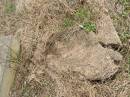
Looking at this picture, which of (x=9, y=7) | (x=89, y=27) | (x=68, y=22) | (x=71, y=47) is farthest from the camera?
(x=9, y=7)

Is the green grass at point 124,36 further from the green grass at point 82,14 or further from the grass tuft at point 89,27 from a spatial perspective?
the green grass at point 82,14

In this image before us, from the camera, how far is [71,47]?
4.79 meters

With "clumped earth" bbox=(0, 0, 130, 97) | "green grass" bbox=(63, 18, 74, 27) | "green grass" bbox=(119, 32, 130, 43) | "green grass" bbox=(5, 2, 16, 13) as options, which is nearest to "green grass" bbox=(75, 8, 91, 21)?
"clumped earth" bbox=(0, 0, 130, 97)

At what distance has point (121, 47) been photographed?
4840mm

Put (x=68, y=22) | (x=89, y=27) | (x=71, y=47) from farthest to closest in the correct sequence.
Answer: (x=68, y=22)
(x=89, y=27)
(x=71, y=47)

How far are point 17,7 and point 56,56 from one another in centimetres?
108

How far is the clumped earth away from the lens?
458cm

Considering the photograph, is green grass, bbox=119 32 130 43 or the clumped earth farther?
green grass, bbox=119 32 130 43

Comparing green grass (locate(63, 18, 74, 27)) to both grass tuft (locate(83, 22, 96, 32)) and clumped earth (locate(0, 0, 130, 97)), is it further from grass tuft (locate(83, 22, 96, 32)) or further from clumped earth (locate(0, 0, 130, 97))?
grass tuft (locate(83, 22, 96, 32))

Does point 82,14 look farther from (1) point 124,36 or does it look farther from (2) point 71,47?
(1) point 124,36

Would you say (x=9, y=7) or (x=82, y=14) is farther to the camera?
(x=9, y=7)

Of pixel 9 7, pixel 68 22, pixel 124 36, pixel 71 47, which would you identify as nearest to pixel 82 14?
pixel 68 22

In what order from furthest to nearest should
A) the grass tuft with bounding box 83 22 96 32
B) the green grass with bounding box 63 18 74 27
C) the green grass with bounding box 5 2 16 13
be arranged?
the green grass with bounding box 5 2 16 13 → the green grass with bounding box 63 18 74 27 → the grass tuft with bounding box 83 22 96 32

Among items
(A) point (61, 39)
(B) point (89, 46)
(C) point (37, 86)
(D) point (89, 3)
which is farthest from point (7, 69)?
(D) point (89, 3)
